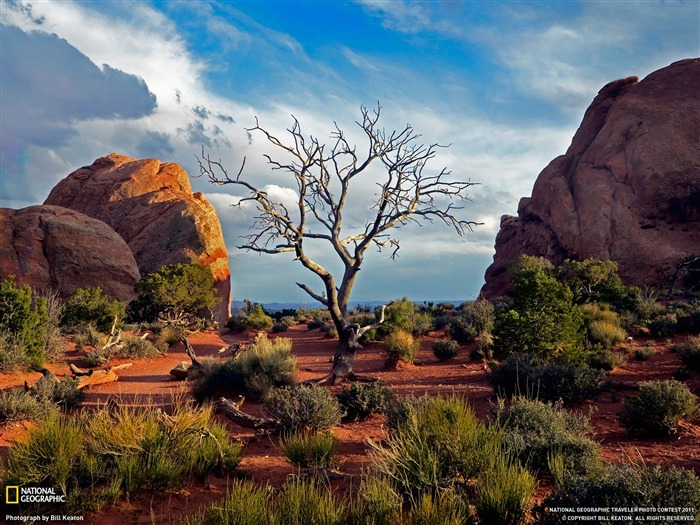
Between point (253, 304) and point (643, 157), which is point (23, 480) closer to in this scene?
point (253, 304)

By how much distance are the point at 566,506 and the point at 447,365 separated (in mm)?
11021

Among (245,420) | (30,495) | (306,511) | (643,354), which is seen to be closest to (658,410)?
(306,511)

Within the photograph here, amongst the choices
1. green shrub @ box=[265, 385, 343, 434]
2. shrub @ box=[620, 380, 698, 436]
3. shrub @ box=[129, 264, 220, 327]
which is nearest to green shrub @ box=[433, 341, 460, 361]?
shrub @ box=[620, 380, 698, 436]

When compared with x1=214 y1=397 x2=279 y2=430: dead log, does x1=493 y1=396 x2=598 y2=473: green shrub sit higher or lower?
higher

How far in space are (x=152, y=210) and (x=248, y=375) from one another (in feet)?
113

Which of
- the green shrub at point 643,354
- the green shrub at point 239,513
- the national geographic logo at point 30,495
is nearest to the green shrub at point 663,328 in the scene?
the green shrub at point 643,354

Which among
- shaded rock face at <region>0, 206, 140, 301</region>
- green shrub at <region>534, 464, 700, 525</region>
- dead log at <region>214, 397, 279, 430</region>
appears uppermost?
shaded rock face at <region>0, 206, 140, 301</region>

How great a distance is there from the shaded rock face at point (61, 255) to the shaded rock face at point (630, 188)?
3567 centimetres

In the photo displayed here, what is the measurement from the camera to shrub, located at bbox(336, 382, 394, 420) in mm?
8344

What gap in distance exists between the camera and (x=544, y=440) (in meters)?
5.10

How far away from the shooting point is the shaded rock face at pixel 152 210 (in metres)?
37.4

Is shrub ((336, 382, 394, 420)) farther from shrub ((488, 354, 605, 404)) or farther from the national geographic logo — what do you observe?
the national geographic logo

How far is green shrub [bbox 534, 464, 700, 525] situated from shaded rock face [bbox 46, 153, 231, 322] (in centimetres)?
3399

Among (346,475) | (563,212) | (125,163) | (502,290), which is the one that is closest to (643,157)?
(563,212)
